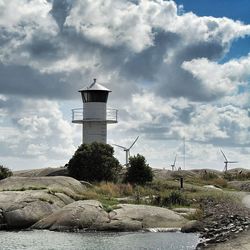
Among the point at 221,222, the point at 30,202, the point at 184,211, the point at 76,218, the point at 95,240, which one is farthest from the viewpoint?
the point at 184,211

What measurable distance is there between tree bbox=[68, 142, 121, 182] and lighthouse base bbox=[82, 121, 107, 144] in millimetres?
7311

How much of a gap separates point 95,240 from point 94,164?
23600 mm

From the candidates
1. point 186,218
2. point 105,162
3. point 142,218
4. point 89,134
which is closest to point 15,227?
point 142,218

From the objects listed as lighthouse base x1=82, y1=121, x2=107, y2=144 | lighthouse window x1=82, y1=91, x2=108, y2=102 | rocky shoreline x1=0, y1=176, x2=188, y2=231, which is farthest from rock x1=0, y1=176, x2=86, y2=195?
lighthouse window x1=82, y1=91, x2=108, y2=102

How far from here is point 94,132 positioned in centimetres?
5994

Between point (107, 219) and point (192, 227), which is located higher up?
point (107, 219)

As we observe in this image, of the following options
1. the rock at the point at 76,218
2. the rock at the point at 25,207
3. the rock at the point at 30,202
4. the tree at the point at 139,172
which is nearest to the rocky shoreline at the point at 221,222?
the rock at the point at 76,218

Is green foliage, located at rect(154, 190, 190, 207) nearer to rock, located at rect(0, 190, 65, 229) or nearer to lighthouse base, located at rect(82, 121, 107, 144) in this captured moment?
rock, located at rect(0, 190, 65, 229)

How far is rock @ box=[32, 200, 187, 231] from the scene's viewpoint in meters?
31.3

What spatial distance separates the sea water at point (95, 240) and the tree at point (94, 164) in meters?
20.0

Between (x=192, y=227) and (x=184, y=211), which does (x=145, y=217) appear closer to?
(x=192, y=227)

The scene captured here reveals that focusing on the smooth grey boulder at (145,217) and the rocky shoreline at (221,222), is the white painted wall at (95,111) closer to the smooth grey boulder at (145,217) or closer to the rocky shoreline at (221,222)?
the rocky shoreline at (221,222)

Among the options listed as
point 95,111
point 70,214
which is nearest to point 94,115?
point 95,111

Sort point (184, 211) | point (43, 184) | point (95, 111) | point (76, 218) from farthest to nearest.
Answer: point (95, 111) → point (43, 184) → point (184, 211) → point (76, 218)
